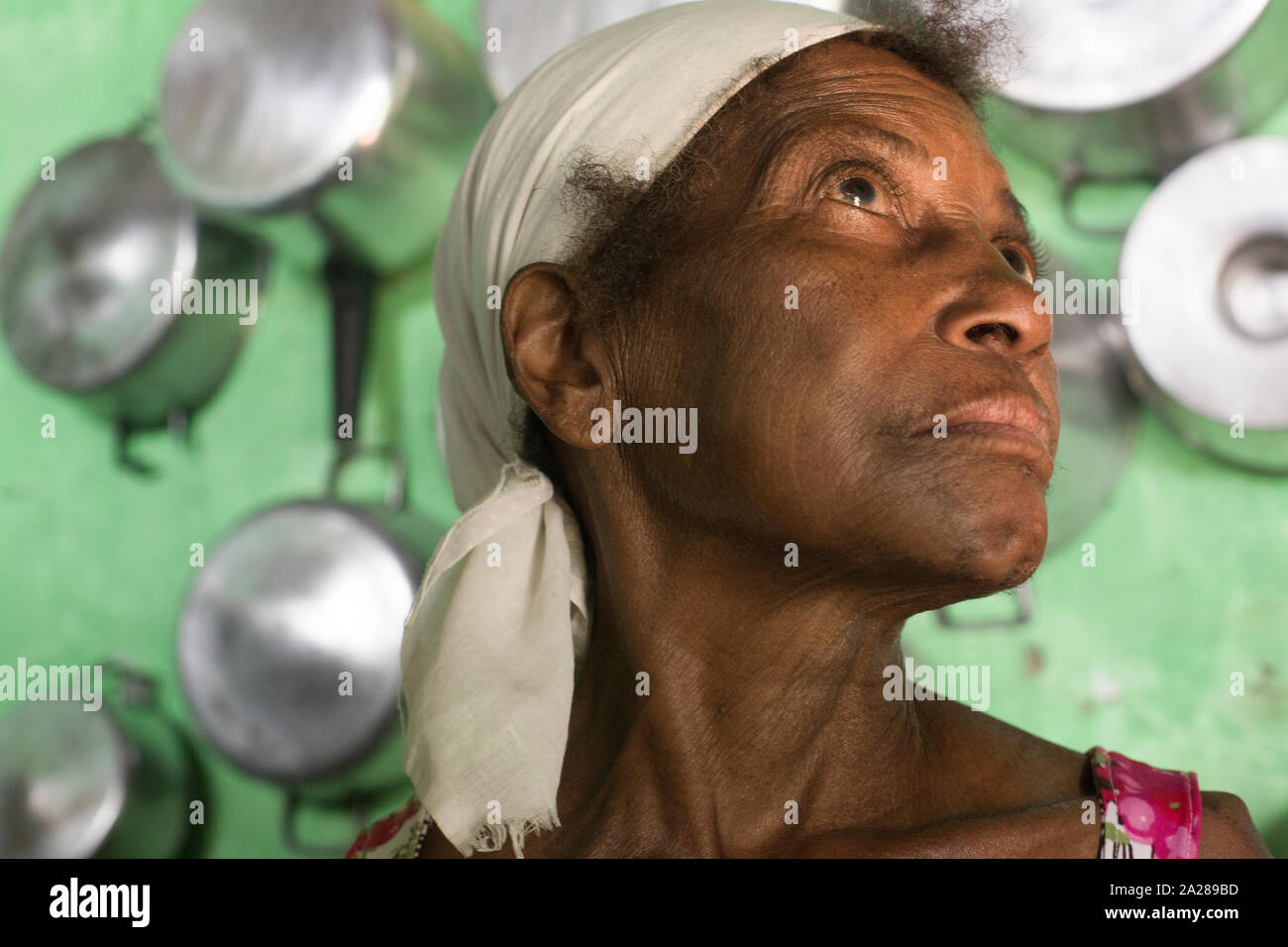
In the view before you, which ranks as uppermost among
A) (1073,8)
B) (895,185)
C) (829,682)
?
(1073,8)

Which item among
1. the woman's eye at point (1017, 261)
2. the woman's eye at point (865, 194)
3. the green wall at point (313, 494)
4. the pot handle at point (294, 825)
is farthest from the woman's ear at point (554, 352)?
the pot handle at point (294, 825)

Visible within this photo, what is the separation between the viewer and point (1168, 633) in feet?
5.29

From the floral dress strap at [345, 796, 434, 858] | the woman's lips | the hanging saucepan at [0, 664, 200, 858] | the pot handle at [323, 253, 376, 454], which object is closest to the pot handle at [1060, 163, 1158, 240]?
the woman's lips

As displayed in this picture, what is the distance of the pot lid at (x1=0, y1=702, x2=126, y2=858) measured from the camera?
1.64 metres

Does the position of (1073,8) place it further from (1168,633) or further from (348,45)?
(348,45)

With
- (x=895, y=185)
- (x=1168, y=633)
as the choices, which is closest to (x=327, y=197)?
(x=895, y=185)

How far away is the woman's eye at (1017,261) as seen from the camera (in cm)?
113

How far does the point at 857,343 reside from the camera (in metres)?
0.95

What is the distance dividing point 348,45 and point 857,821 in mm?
1102

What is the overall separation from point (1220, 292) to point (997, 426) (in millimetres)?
724

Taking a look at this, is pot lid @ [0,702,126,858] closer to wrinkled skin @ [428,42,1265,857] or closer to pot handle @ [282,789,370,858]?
pot handle @ [282,789,370,858]

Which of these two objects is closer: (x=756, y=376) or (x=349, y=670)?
(x=756, y=376)

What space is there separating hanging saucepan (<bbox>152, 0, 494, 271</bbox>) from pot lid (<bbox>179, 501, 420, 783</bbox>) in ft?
1.30

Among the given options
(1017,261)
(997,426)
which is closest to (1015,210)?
(1017,261)
